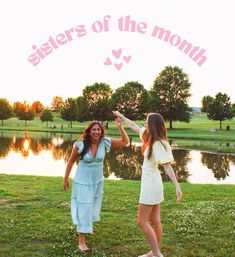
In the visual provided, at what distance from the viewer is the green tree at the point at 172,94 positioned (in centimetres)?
9200

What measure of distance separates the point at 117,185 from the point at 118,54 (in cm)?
627

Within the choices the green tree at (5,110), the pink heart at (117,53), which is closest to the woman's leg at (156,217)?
the pink heart at (117,53)

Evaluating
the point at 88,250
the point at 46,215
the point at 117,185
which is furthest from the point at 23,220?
the point at 117,185

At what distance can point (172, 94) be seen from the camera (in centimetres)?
9525

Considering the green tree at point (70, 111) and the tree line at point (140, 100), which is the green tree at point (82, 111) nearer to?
the tree line at point (140, 100)

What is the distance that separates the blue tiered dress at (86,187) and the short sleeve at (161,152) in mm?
1565

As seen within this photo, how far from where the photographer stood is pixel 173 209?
13156mm

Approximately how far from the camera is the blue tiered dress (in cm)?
902

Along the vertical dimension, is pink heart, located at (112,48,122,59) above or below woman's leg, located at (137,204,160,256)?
above

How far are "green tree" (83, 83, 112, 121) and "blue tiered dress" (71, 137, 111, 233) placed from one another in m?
93.0

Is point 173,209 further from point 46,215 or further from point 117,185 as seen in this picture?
point 117,185

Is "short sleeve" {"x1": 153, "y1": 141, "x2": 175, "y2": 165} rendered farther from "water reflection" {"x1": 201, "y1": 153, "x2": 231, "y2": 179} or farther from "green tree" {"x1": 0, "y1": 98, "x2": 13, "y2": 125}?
"green tree" {"x1": 0, "y1": 98, "x2": 13, "y2": 125}

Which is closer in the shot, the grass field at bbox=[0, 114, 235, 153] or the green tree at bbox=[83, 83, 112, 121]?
the grass field at bbox=[0, 114, 235, 153]

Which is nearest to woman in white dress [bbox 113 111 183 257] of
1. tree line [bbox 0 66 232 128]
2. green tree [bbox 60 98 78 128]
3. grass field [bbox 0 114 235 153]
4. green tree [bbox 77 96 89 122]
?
grass field [bbox 0 114 235 153]
